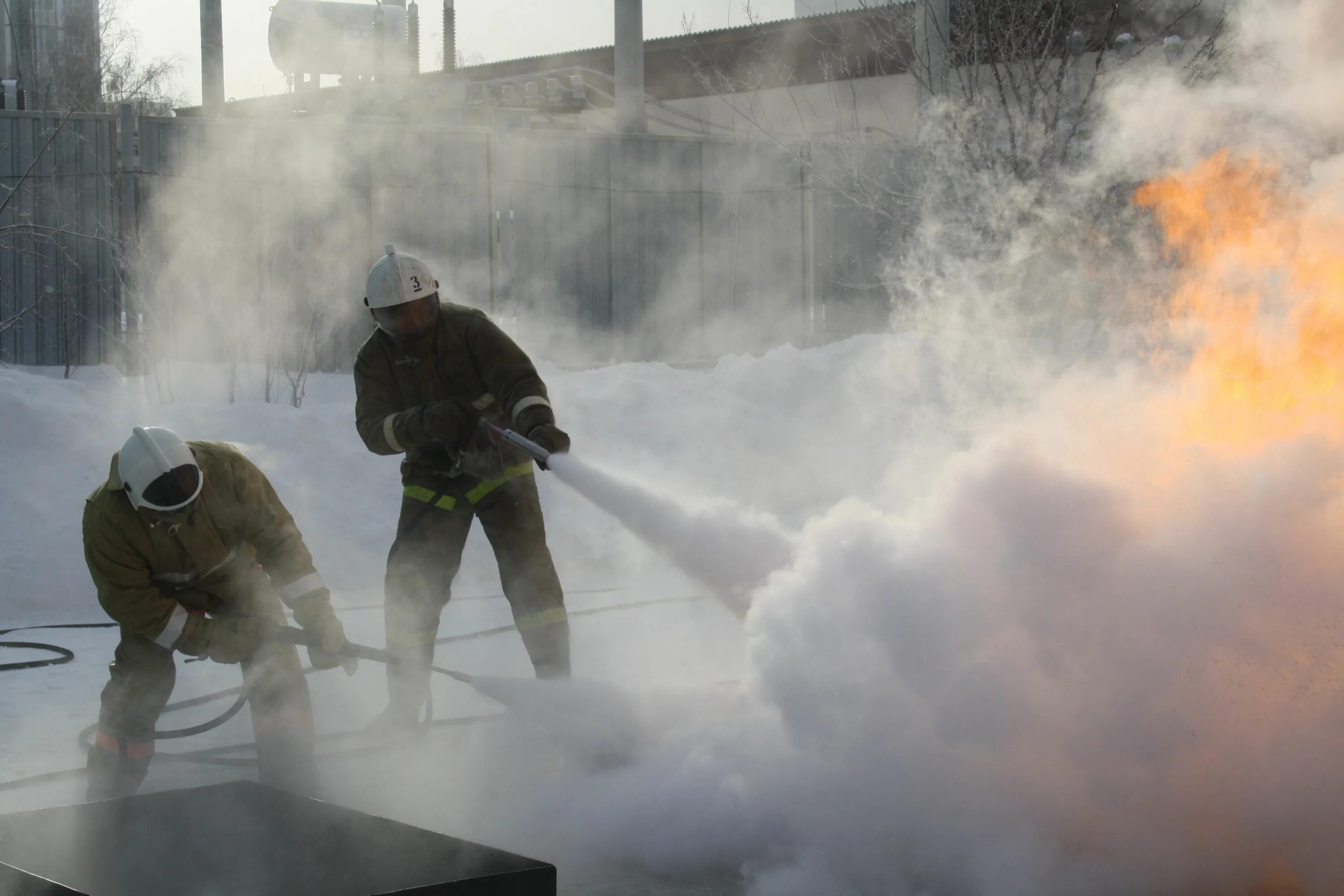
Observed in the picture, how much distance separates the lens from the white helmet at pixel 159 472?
3756mm

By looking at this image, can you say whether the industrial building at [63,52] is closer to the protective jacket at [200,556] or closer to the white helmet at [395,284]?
the white helmet at [395,284]

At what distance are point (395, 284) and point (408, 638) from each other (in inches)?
55.0

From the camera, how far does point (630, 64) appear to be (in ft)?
53.3

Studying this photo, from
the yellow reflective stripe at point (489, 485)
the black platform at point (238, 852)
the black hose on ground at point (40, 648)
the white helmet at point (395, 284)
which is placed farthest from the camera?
the black hose on ground at point (40, 648)

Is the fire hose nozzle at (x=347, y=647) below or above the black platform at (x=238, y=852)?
above

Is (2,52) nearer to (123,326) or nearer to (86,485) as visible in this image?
(123,326)

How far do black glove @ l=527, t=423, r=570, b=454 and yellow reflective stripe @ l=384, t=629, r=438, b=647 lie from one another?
894 mm

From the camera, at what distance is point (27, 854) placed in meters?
3.13

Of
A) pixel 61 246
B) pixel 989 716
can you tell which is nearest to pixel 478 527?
pixel 989 716

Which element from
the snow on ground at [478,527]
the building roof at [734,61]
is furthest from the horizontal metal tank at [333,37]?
the snow on ground at [478,527]

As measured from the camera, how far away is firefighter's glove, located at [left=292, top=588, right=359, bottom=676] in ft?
13.4

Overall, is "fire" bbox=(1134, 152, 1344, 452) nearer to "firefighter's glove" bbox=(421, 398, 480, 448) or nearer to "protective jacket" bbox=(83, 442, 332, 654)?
"firefighter's glove" bbox=(421, 398, 480, 448)

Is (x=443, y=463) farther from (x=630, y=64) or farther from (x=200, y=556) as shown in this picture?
(x=630, y=64)

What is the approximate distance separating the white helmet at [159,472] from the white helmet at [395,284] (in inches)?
42.5
